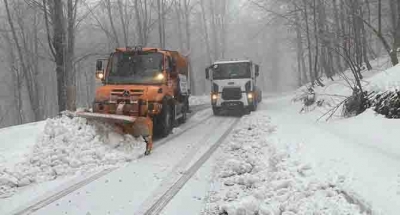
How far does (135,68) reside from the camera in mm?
12227

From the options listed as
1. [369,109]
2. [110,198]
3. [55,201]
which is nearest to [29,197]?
[55,201]

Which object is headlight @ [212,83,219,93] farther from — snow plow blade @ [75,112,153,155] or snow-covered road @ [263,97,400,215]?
snow plow blade @ [75,112,153,155]

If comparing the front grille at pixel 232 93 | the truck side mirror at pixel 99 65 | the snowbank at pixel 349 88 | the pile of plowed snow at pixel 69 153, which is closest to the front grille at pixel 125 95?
the pile of plowed snow at pixel 69 153

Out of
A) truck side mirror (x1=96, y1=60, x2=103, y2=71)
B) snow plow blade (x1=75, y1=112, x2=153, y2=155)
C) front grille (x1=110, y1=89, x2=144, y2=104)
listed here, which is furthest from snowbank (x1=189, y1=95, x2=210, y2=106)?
snow plow blade (x1=75, y1=112, x2=153, y2=155)

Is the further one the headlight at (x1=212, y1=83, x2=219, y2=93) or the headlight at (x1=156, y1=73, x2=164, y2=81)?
the headlight at (x1=212, y1=83, x2=219, y2=93)

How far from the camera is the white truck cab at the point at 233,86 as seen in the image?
18.1m

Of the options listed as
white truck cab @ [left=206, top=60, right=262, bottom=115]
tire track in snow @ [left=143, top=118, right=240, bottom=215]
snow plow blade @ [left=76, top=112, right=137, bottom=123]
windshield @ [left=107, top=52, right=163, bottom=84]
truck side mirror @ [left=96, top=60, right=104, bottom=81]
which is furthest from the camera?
white truck cab @ [left=206, top=60, right=262, bottom=115]

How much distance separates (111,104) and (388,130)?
7183mm

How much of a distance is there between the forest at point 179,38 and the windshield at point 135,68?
9.48 feet

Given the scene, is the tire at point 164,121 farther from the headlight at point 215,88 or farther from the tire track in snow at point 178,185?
the headlight at point 215,88

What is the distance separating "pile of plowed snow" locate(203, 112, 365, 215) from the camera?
441cm

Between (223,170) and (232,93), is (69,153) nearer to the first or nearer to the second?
(223,170)

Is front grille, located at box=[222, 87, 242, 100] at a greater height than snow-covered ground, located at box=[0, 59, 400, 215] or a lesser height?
greater

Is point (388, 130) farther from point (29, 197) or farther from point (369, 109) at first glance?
point (29, 197)
